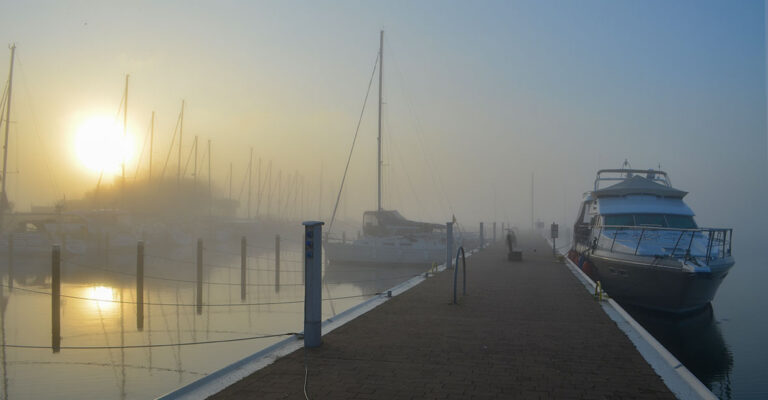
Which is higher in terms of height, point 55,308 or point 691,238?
point 691,238

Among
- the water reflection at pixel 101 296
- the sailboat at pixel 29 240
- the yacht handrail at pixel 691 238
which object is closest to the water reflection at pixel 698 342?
the yacht handrail at pixel 691 238

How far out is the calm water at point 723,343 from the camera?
11.5 metres

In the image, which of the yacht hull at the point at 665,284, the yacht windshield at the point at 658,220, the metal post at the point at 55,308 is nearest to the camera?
the metal post at the point at 55,308

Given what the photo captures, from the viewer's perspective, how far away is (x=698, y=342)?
49.9ft

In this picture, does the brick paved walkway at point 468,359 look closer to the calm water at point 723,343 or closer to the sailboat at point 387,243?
the calm water at point 723,343

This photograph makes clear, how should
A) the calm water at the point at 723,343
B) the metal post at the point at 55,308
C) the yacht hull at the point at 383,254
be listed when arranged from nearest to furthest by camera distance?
the calm water at the point at 723,343 < the metal post at the point at 55,308 < the yacht hull at the point at 383,254

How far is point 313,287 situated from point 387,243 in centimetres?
3146

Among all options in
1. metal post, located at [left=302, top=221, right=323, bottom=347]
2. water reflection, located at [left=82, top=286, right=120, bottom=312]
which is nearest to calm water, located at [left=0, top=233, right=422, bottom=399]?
water reflection, located at [left=82, top=286, right=120, bottom=312]

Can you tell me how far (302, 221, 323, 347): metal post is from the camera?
8.12 meters

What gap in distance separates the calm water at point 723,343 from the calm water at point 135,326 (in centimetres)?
1089

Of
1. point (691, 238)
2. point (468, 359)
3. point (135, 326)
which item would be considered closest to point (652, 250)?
point (691, 238)

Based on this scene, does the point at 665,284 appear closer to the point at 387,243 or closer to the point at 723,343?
the point at 723,343

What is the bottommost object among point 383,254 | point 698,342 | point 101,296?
point 101,296

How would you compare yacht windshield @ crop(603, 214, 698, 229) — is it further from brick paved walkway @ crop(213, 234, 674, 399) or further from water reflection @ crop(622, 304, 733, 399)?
brick paved walkway @ crop(213, 234, 674, 399)
